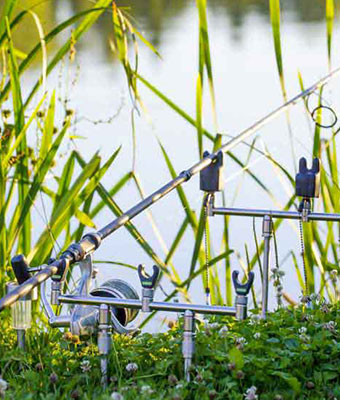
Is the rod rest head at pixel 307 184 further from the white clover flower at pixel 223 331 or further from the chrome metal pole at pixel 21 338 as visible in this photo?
the chrome metal pole at pixel 21 338

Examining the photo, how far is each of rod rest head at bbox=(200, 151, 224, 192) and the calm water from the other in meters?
1.10

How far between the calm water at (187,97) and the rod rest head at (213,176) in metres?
1.10

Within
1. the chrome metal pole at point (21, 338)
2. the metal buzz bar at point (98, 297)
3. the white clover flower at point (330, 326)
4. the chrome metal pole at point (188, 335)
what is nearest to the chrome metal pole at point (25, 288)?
the metal buzz bar at point (98, 297)

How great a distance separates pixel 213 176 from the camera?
2164 mm

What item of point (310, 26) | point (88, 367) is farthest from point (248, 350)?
point (310, 26)

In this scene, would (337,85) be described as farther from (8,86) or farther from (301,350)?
(301,350)

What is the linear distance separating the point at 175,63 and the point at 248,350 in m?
6.84

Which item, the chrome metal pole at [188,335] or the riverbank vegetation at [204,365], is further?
the riverbank vegetation at [204,365]

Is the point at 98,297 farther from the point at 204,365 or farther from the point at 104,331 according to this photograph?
the point at 204,365

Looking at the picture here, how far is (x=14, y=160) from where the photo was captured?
292 cm

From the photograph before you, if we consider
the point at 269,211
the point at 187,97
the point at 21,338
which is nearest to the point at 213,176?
the point at 269,211

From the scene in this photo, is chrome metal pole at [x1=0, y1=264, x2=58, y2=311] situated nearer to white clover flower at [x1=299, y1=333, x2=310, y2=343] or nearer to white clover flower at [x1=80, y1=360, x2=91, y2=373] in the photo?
white clover flower at [x1=80, y1=360, x2=91, y2=373]

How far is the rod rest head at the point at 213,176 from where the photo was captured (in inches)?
→ 85.0

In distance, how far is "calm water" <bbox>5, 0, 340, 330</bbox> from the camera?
5.17m
